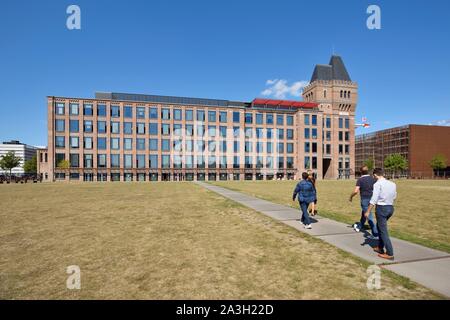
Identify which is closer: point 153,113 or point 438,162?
point 153,113

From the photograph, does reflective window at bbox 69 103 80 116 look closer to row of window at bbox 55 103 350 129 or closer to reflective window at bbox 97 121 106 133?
row of window at bbox 55 103 350 129

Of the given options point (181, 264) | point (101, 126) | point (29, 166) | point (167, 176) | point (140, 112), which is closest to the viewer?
point (181, 264)

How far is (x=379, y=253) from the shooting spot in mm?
5336

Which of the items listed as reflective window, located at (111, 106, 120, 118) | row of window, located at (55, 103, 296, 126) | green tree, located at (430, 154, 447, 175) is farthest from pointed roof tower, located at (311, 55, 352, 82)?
reflective window, located at (111, 106, 120, 118)

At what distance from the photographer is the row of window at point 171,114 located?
2009 inches

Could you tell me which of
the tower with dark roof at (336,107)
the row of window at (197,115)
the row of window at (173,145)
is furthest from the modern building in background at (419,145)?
the row of window at (173,145)

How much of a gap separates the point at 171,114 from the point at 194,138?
309 inches

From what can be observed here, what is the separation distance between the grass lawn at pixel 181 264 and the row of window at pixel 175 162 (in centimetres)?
4660

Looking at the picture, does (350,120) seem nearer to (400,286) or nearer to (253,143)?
(253,143)

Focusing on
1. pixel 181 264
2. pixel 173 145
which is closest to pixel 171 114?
pixel 173 145

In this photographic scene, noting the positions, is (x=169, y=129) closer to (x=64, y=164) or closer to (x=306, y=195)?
(x=64, y=164)

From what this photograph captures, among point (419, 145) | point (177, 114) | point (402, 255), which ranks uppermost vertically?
point (177, 114)

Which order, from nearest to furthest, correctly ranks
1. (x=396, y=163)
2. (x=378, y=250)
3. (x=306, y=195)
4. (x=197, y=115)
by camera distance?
1. (x=378, y=250)
2. (x=306, y=195)
3. (x=197, y=115)
4. (x=396, y=163)

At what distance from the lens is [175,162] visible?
180ft
